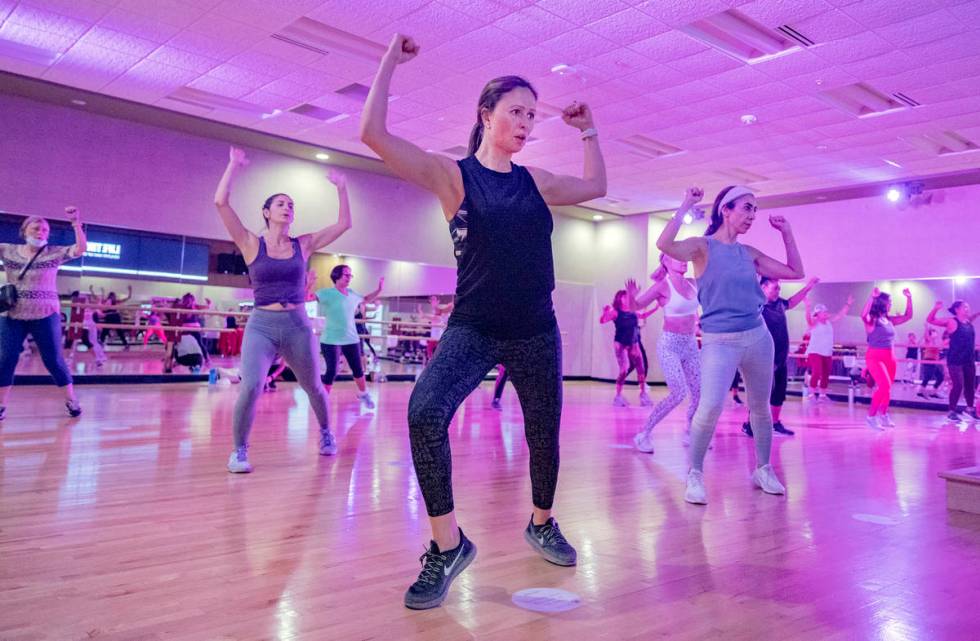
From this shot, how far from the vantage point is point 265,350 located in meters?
3.62

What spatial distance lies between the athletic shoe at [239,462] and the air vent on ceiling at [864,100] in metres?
6.69

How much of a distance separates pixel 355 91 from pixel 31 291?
425 centimetres

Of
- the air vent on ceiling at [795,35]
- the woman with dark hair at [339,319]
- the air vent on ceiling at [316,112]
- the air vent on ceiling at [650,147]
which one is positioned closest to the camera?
the air vent on ceiling at [795,35]

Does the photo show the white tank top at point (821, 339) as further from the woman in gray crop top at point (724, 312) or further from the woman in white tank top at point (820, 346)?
the woman in gray crop top at point (724, 312)

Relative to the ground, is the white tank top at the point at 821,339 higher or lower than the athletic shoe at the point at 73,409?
higher

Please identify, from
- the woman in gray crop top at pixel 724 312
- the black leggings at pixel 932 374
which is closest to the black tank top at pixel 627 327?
the woman in gray crop top at pixel 724 312

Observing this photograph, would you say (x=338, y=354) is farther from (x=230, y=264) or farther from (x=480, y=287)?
(x=230, y=264)

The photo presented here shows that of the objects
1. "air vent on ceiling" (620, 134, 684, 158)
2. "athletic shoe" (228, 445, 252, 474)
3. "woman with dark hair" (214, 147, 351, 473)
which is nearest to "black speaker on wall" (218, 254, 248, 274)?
"air vent on ceiling" (620, 134, 684, 158)

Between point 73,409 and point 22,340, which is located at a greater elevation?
point 22,340

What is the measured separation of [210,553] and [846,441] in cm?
544

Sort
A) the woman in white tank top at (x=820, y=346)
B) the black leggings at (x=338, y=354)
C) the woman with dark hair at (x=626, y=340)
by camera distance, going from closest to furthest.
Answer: the black leggings at (x=338, y=354)
the woman with dark hair at (x=626, y=340)
the woman in white tank top at (x=820, y=346)

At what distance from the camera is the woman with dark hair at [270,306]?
3.58 m

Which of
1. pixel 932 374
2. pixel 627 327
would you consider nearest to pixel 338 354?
pixel 627 327

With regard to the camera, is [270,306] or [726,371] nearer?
[726,371]
